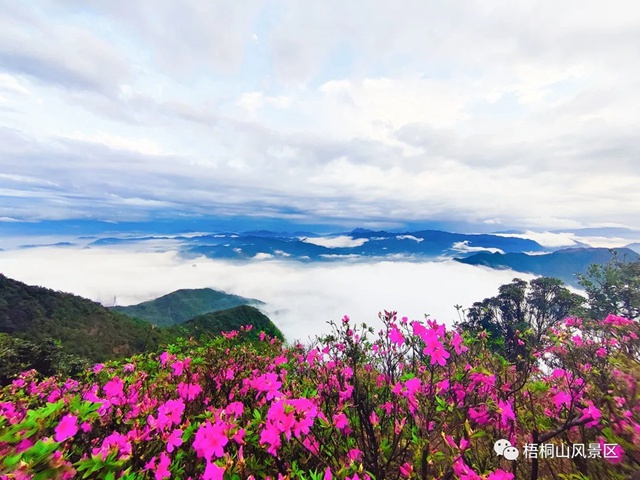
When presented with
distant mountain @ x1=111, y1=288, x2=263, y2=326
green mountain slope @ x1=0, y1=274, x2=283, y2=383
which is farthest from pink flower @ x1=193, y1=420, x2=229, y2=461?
distant mountain @ x1=111, y1=288, x2=263, y2=326

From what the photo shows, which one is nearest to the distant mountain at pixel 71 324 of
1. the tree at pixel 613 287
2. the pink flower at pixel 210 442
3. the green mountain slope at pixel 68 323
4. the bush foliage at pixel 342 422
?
the green mountain slope at pixel 68 323

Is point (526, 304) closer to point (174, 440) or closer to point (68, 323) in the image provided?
point (174, 440)

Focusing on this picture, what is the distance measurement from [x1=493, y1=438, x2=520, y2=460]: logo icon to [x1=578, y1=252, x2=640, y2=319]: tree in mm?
35118

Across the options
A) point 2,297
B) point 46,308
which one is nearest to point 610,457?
point 46,308

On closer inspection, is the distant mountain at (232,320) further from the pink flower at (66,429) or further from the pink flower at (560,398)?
the pink flower at (66,429)

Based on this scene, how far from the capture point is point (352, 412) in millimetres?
4348

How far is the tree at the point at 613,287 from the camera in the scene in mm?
28844

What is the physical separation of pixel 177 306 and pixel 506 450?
543ft

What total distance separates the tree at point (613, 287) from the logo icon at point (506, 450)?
35118mm

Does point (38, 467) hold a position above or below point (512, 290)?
above

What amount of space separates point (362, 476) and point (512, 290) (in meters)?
42.8

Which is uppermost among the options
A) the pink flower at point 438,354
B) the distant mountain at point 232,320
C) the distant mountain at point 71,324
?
the pink flower at point 438,354

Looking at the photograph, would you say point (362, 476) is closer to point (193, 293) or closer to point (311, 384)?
point (311, 384)

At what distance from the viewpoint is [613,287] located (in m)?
30.9
